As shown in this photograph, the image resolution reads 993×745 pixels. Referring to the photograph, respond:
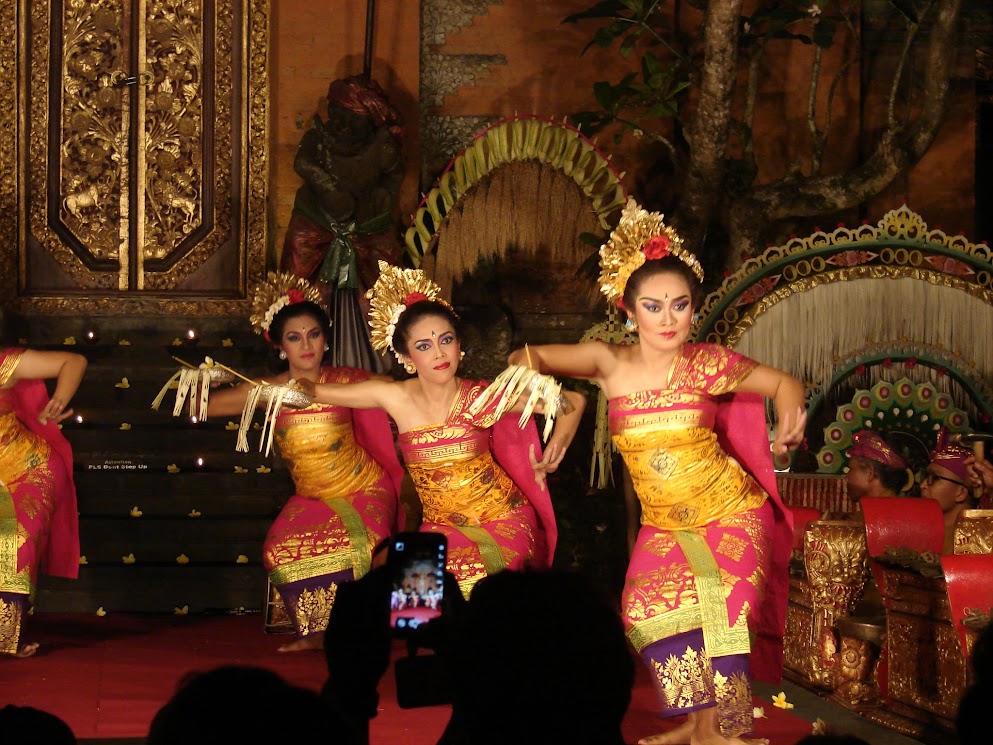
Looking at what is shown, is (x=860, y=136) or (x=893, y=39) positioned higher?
(x=893, y=39)

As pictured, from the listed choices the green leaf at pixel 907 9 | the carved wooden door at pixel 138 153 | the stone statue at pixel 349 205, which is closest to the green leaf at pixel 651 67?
the green leaf at pixel 907 9

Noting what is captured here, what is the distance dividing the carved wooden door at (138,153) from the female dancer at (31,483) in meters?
2.82

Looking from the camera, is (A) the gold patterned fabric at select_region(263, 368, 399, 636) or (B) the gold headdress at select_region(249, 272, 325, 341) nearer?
(A) the gold patterned fabric at select_region(263, 368, 399, 636)

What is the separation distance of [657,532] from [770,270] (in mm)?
2687

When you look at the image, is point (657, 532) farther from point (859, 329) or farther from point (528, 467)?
point (859, 329)

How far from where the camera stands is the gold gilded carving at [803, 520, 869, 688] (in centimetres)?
479

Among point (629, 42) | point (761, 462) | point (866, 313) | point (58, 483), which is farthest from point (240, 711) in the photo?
point (629, 42)

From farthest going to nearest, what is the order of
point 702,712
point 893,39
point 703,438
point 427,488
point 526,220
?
point 893,39, point 526,220, point 427,488, point 703,438, point 702,712

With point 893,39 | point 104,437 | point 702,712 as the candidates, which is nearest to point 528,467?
point 702,712

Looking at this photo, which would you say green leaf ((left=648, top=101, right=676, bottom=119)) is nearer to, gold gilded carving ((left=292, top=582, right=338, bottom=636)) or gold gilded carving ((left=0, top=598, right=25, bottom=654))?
gold gilded carving ((left=292, top=582, right=338, bottom=636))

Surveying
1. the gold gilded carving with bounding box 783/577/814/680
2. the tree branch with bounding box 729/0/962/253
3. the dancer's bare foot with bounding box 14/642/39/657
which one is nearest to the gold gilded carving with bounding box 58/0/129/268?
the dancer's bare foot with bounding box 14/642/39/657

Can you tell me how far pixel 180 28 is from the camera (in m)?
8.49

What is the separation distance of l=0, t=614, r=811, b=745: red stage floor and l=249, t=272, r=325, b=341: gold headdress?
1.36 meters

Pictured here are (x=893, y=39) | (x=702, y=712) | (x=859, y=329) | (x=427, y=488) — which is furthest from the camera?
(x=893, y=39)
